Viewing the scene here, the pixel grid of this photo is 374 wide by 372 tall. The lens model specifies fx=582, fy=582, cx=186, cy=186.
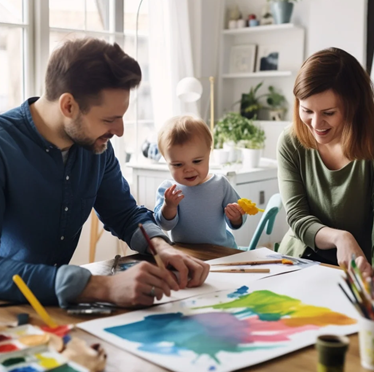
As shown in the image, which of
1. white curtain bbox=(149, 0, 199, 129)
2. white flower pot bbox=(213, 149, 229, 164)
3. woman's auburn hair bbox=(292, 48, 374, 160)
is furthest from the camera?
white curtain bbox=(149, 0, 199, 129)

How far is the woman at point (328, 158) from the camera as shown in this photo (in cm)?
184

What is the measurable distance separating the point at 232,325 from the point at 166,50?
2.85 meters

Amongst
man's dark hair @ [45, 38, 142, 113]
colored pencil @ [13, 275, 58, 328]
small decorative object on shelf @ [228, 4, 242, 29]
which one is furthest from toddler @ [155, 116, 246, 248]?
small decorative object on shelf @ [228, 4, 242, 29]

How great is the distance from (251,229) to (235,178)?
44 cm

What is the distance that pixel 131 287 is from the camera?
1249 millimetres

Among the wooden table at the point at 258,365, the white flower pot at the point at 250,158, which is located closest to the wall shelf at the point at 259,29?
the white flower pot at the point at 250,158

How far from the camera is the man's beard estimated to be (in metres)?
1.54

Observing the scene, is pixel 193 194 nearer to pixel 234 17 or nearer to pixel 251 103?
pixel 251 103

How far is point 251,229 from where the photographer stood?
11.8 feet

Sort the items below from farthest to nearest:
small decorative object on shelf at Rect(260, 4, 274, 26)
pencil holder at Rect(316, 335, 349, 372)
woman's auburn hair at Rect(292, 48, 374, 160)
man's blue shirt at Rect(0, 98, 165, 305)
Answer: small decorative object on shelf at Rect(260, 4, 274, 26) < woman's auburn hair at Rect(292, 48, 374, 160) < man's blue shirt at Rect(0, 98, 165, 305) < pencil holder at Rect(316, 335, 349, 372)

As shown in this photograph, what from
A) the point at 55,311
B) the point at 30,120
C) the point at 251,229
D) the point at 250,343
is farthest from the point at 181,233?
the point at 251,229

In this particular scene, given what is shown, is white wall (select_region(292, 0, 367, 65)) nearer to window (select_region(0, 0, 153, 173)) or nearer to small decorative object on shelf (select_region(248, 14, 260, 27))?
small decorative object on shelf (select_region(248, 14, 260, 27))

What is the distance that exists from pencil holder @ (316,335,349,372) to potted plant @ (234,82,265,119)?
332cm

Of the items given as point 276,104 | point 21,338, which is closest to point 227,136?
point 276,104
